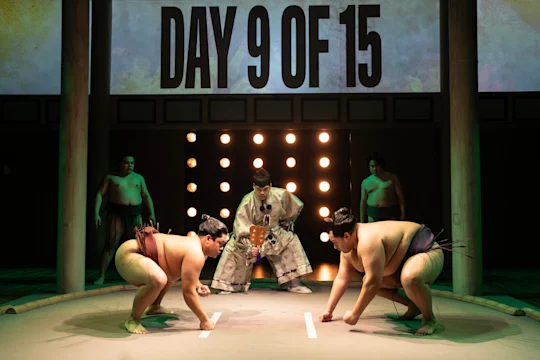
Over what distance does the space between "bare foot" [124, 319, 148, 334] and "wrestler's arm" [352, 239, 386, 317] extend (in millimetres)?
1154

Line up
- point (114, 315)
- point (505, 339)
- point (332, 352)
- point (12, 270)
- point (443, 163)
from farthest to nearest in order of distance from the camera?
point (443, 163)
point (12, 270)
point (114, 315)
point (505, 339)
point (332, 352)

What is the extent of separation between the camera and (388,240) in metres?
3.53

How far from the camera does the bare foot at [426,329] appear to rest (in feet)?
11.2

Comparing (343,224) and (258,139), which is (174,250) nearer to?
(343,224)

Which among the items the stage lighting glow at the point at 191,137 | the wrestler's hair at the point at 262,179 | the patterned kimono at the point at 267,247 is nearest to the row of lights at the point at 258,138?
Result: the stage lighting glow at the point at 191,137

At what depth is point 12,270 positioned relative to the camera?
21.5ft

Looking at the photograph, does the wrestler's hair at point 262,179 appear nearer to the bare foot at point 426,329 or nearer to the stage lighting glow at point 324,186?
the bare foot at point 426,329

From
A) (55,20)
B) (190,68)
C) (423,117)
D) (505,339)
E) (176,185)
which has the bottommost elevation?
(505,339)

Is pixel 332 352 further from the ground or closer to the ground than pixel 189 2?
closer to the ground

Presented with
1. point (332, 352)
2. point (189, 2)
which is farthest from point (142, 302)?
point (189, 2)

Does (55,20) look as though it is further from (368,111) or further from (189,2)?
(368,111)

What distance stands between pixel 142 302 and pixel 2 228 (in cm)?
431

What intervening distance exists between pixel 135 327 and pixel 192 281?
41 centimetres

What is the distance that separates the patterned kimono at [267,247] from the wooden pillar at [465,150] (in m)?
1.20
